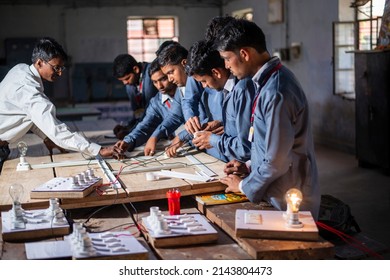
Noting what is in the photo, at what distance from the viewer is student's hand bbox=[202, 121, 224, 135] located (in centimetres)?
346

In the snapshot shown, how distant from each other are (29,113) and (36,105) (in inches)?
4.2

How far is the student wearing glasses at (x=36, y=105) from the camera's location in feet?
11.5

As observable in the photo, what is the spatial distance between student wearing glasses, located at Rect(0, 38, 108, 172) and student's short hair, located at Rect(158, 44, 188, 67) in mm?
653

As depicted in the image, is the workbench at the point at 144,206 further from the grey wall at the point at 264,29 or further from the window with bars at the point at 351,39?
the grey wall at the point at 264,29

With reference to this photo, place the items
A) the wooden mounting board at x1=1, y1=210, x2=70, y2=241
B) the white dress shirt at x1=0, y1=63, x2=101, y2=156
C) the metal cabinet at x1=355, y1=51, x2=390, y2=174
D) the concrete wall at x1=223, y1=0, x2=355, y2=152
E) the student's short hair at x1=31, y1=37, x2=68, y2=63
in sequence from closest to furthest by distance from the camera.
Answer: the wooden mounting board at x1=1, y1=210, x2=70, y2=241 → the white dress shirt at x1=0, y1=63, x2=101, y2=156 → the student's short hair at x1=31, y1=37, x2=68, y2=63 → the metal cabinet at x1=355, y1=51, x2=390, y2=174 → the concrete wall at x1=223, y1=0, x2=355, y2=152

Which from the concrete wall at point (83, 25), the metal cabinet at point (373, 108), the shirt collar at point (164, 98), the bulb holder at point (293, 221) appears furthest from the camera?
the concrete wall at point (83, 25)

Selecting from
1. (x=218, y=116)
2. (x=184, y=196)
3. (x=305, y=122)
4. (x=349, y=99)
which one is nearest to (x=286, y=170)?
(x=305, y=122)

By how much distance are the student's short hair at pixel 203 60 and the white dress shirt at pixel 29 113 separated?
857 millimetres

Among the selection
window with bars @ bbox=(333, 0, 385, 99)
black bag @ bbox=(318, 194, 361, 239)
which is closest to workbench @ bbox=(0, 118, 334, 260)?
black bag @ bbox=(318, 194, 361, 239)

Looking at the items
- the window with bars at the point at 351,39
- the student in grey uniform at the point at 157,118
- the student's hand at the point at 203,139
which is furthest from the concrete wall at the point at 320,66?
the student's hand at the point at 203,139

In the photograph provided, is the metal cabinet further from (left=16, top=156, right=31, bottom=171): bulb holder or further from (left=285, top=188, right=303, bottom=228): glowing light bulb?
(left=285, top=188, right=303, bottom=228): glowing light bulb

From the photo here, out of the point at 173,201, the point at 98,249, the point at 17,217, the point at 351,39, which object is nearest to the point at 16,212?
the point at 17,217

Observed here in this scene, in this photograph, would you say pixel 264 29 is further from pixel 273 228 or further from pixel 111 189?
pixel 273 228

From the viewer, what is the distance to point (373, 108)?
6406 millimetres
